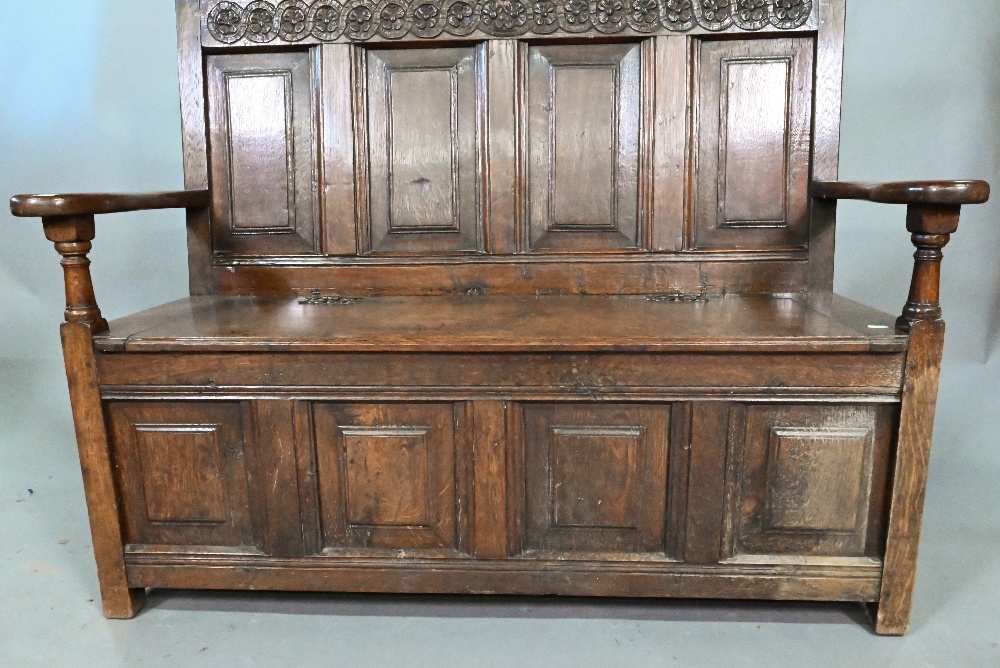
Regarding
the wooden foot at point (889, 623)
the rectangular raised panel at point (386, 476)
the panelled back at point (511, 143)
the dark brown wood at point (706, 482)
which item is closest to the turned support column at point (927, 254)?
the dark brown wood at point (706, 482)

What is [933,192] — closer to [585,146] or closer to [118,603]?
[585,146]

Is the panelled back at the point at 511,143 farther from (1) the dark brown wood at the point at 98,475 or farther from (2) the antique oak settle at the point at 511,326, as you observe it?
(1) the dark brown wood at the point at 98,475

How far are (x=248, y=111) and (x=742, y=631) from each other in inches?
88.9

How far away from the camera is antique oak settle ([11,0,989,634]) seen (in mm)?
2254

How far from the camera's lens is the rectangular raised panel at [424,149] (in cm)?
289

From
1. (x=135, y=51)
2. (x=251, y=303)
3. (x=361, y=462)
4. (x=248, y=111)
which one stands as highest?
(x=135, y=51)

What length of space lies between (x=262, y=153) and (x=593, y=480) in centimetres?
160

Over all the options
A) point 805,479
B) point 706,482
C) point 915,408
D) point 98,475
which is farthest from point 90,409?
point 915,408

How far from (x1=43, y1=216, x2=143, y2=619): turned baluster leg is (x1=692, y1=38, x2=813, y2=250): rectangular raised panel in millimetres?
1848


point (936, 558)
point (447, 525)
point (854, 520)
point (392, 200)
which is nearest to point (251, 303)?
point (392, 200)

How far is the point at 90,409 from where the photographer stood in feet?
7.69

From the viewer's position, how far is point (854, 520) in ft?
7.57

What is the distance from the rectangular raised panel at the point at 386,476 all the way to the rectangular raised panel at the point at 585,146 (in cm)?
88

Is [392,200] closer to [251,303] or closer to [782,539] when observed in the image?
[251,303]
